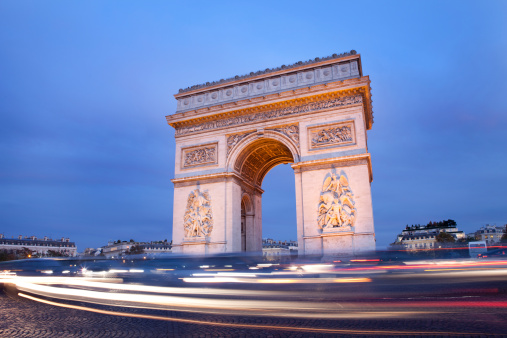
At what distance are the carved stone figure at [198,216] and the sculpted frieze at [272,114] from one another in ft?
13.3

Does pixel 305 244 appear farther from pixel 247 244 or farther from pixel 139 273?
pixel 139 273

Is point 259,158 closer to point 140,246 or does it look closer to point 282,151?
point 282,151

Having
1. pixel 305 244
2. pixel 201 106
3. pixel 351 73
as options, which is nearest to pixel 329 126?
pixel 351 73

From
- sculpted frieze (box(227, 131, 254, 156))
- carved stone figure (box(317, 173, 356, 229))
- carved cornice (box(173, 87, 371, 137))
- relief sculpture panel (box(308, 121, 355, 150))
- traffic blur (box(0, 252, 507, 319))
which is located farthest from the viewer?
sculpted frieze (box(227, 131, 254, 156))

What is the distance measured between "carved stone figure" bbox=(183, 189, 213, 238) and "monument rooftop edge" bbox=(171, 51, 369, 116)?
5287 mm

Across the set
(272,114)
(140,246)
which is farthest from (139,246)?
(272,114)

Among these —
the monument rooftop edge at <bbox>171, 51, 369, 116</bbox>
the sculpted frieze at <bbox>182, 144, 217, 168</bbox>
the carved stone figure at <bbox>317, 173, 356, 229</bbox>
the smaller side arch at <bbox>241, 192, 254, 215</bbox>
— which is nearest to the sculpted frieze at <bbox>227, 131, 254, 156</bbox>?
the sculpted frieze at <bbox>182, 144, 217, 168</bbox>

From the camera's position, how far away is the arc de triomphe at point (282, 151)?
17656 mm

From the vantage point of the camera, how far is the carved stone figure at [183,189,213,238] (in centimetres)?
2000

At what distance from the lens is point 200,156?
21500mm

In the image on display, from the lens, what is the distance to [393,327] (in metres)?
5.03

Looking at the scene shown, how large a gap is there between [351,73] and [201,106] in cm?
904

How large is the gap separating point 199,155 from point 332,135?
7877 millimetres

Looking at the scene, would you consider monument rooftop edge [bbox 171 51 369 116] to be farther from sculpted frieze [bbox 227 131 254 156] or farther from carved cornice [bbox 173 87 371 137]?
sculpted frieze [bbox 227 131 254 156]
